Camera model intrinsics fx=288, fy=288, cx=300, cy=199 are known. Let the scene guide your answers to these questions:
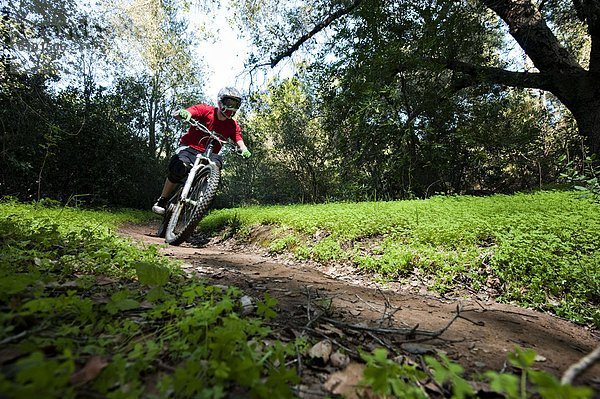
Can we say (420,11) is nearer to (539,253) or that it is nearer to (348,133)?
(348,133)

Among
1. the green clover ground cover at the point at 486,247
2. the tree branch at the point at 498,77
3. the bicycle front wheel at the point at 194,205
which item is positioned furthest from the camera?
the tree branch at the point at 498,77

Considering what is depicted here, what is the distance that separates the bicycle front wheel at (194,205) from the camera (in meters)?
4.52

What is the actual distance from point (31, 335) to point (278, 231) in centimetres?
484

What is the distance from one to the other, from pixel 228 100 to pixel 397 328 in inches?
192

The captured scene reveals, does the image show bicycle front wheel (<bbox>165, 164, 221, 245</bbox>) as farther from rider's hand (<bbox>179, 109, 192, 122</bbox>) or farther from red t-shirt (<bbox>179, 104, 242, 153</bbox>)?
rider's hand (<bbox>179, 109, 192, 122</bbox>)

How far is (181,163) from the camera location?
5391mm

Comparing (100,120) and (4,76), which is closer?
(4,76)

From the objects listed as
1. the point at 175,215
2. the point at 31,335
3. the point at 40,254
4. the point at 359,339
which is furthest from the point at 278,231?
the point at 31,335

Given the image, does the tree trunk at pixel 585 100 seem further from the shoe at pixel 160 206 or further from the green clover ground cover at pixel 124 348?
the shoe at pixel 160 206

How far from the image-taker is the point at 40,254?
7.21 ft

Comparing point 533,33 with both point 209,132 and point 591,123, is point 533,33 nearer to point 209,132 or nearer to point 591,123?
point 591,123

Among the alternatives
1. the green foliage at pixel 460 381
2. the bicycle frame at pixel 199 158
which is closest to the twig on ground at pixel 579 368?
the green foliage at pixel 460 381

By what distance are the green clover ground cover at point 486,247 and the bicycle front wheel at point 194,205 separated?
1431 mm

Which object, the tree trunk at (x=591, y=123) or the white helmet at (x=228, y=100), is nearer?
the white helmet at (x=228, y=100)
